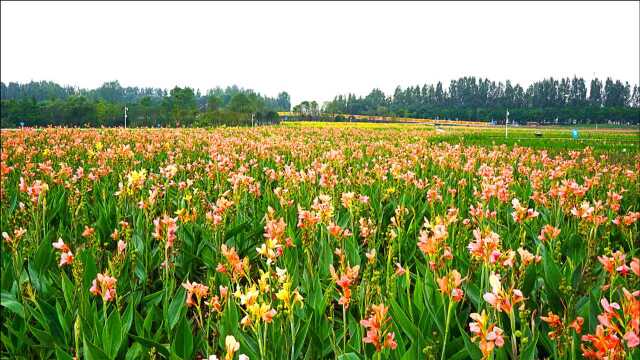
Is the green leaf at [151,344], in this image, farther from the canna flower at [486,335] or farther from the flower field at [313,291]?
the canna flower at [486,335]

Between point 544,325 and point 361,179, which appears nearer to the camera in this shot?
point 544,325

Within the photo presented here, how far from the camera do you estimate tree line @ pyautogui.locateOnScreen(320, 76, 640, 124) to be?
423 ft

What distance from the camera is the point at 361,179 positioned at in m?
5.62

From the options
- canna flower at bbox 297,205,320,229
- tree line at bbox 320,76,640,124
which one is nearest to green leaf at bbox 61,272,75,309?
canna flower at bbox 297,205,320,229

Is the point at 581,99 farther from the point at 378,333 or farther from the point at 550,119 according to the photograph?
the point at 378,333

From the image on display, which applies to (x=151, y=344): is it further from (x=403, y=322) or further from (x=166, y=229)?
(x=403, y=322)

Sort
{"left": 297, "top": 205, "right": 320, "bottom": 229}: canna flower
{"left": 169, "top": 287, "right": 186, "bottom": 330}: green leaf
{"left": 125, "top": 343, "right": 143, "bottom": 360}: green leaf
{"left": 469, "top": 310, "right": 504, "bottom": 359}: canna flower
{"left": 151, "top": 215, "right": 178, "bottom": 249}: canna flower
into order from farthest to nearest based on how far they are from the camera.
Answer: {"left": 297, "top": 205, "right": 320, "bottom": 229}: canna flower
{"left": 151, "top": 215, "right": 178, "bottom": 249}: canna flower
{"left": 169, "top": 287, "right": 186, "bottom": 330}: green leaf
{"left": 125, "top": 343, "right": 143, "bottom": 360}: green leaf
{"left": 469, "top": 310, "right": 504, "bottom": 359}: canna flower

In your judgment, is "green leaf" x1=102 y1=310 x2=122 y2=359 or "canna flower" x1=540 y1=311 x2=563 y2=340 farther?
"green leaf" x1=102 y1=310 x2=122 y2=359

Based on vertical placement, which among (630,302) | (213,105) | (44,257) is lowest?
(44,257)

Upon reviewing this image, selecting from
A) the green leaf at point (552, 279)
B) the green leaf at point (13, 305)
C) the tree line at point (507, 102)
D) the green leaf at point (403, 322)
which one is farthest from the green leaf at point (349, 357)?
the tree line at point (507, 102)

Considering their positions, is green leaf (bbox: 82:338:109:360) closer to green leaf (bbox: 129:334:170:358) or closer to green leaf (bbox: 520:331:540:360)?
green leaf (bbox: 129:334:170:358)

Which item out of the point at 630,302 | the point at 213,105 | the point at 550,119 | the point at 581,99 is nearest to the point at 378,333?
the point at 630,302

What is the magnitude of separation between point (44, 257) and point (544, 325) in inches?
124

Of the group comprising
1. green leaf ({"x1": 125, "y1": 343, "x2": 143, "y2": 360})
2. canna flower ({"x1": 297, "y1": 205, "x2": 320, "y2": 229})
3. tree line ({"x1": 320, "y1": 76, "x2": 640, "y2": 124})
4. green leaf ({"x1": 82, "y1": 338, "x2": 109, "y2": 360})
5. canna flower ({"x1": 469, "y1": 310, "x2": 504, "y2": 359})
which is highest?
tree line ({"x1": 320, "y1": 76, "x2": 640, "y2": 124})
